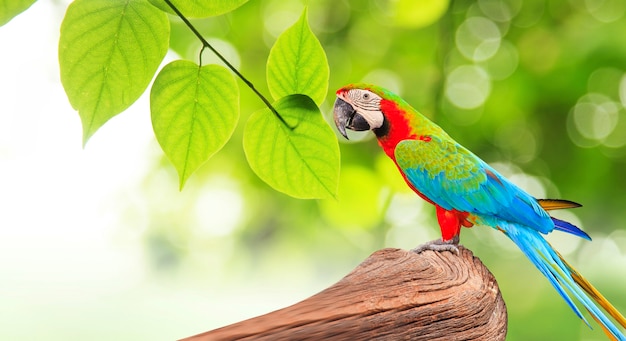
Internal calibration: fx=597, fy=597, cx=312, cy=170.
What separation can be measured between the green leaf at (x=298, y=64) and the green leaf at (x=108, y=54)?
0.18ft

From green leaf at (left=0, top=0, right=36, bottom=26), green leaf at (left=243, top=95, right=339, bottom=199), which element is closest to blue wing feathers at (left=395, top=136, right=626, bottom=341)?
green leaf at (left=243, top=95, right=339, bottom=199)

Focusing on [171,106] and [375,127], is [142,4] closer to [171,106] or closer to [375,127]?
[171,106]

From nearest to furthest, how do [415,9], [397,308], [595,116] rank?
[397,308] < [415,9] < [595,116]

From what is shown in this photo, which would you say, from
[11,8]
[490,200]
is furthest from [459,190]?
[11,8]

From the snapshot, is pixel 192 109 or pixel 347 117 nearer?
pixel 192 109

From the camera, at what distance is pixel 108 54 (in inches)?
8.9

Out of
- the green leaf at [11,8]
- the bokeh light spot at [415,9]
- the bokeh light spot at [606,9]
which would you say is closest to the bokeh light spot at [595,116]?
the bokeh light spot at [606,9]

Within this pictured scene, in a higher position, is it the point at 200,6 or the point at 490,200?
the point at 200,6

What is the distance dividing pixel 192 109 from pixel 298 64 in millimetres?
54

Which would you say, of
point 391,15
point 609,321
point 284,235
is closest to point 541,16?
point 391,15

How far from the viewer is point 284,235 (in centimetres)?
104

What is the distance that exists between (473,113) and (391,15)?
20 cm

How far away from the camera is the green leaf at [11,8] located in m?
0.21

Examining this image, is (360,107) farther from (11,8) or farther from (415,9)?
(11,8)
